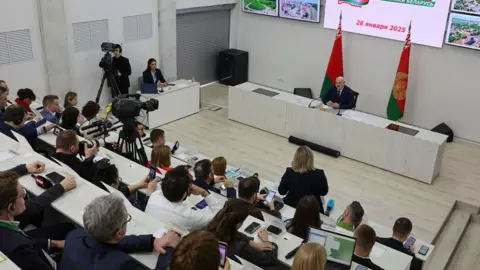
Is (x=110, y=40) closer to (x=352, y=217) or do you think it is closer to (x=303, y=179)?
Answer: (x=303, y=179)

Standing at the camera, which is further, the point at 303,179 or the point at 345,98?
the point at 345,98

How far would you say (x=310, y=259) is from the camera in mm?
2531

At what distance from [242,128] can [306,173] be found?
3960 millimetres

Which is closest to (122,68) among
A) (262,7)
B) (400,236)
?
(262,7)

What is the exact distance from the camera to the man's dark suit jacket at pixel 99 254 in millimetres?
2295

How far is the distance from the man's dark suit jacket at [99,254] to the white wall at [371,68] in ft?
23.6

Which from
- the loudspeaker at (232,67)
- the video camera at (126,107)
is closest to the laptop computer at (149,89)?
the loudspeaker at (232,67)

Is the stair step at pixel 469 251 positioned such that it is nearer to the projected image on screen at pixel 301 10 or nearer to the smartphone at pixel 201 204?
the smartphone at pixel 201 204

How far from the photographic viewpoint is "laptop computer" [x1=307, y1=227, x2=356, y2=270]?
3.27m

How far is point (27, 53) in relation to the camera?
24.8 ft

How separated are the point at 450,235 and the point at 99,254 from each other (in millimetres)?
4850

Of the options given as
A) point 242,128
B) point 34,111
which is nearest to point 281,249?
point 34,111

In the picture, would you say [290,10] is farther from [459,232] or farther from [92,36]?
[459,232]

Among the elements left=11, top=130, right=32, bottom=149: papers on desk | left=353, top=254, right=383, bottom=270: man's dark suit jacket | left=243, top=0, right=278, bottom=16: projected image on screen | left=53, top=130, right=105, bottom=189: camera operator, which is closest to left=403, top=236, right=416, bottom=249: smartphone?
left=353, top=254, right=383, bottom=270: man's dark suit jacket
